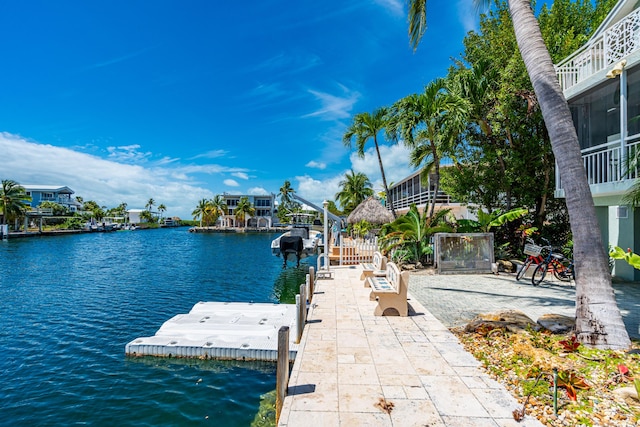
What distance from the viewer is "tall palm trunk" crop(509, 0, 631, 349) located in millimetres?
4863

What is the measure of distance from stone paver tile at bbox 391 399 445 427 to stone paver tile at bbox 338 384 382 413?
0.22 m

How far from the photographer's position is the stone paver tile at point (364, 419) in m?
3.40

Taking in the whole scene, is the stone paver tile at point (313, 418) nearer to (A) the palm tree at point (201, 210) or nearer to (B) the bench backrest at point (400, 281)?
(B) the bench backrest at point (400, 281)

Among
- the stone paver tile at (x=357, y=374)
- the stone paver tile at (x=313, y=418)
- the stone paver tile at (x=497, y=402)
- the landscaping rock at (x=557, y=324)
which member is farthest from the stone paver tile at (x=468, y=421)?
the landscaping rock at (x=557, y=324)

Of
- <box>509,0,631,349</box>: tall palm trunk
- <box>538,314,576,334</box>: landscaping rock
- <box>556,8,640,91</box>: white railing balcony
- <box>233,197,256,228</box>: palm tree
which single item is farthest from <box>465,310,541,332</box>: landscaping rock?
<box>233,197,256,228</box>: palm tree

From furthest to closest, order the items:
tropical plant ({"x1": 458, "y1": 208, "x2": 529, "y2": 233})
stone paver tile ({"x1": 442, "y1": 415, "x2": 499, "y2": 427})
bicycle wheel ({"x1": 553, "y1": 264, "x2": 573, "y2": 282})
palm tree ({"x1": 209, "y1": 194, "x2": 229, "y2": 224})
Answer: palm tree ({"x1": 209, "y1": 194, "x2": 229, "y2": 224}), tropical plant ({"x1": 458, "y1": 208, "x2": 529, "y2": 233}), bicycle wheel ({"x1": 553, "y1": 264, "x2": 573, "y2": 282}), stone paver tile ({"x1": 442, "y1": 415, "x2": 499, "y2": 427})

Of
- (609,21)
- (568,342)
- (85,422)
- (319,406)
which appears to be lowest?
(85,422)

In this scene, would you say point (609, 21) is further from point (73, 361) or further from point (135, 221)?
point (135, 221)

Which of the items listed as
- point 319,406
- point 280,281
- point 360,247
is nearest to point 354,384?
point 319,406

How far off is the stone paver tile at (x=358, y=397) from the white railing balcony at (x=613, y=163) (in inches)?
291

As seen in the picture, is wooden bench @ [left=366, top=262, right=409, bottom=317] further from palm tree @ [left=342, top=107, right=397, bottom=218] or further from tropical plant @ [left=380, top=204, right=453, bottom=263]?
palm tree @ [left=342, top=107, right=397, bottom=218]

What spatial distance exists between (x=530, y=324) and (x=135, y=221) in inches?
4811

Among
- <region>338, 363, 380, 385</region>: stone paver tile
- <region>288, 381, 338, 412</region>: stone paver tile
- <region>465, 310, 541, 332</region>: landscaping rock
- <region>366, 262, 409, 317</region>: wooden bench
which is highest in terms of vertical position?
<region>366, 262, 409, 317</region>: wooden bench

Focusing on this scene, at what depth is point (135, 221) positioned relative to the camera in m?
111
